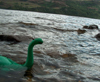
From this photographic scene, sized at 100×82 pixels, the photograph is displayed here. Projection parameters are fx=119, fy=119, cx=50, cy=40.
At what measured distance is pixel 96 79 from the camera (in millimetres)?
4012

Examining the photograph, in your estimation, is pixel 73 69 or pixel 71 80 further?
pixel 73 69

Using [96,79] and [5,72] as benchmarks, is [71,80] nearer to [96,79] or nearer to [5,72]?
[96,79]

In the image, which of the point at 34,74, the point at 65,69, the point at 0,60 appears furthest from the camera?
the point at 65,69

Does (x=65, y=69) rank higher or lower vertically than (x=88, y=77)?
higher

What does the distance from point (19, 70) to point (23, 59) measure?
4.03ft

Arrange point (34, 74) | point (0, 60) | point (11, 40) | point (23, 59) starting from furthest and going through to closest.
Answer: point (11, 40) → point (23, 59) → point (34, 74) → point (0, 60)

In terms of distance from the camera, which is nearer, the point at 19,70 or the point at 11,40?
the point at 19,70

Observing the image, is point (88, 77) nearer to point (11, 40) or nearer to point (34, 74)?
point (34, 74)

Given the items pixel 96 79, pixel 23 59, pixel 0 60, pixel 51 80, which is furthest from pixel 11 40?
pixel 96 79

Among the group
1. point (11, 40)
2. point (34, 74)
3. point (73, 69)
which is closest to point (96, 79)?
point (73, 69)

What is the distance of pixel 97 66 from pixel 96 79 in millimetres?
1374

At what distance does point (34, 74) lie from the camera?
3836 mm

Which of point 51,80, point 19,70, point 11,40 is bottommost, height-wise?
point 51,80

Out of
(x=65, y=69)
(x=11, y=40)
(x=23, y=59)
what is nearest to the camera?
(x=65, y=69)
